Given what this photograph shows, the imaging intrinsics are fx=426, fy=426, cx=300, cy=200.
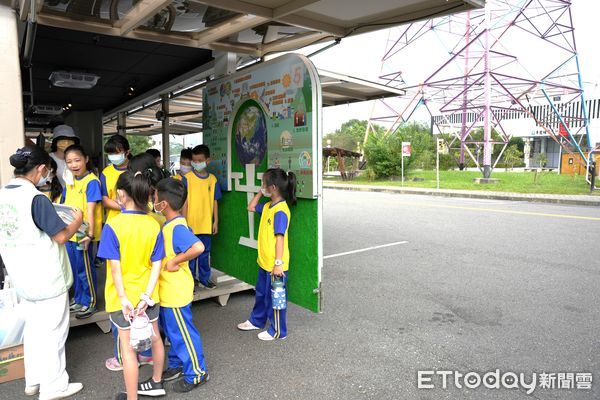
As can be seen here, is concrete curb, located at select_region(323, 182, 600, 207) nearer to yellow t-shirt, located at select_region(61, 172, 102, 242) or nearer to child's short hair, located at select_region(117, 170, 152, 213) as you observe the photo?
yellow t-shirt, located at select_region(61, 172, 102, 242)

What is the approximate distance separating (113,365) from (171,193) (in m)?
1.43

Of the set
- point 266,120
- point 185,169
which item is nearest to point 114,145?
point 185,169

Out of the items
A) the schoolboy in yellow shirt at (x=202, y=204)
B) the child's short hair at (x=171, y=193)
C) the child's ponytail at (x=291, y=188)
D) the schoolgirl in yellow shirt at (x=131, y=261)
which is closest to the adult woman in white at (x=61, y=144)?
the schoolboy in yellow shirt at (x=202, y=204)

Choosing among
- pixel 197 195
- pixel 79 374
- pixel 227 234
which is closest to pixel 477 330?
pixel 227 234

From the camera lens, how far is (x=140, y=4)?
341cm

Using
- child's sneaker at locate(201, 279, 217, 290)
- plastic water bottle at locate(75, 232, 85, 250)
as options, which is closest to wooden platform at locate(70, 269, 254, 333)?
child's sneaker at locate(201, 279, 217, 290)

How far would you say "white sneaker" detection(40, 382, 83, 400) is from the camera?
108 inches

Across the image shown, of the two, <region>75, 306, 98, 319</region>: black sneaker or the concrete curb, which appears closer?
<region>75, 306, 98, 319</region>: black sneaker

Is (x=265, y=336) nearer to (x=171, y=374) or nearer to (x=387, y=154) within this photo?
(x=171, y=374)

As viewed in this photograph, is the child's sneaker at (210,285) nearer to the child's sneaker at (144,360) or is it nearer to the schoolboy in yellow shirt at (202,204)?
the schoolboy in yellow shirt at (202,204)

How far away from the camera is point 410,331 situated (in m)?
3.95

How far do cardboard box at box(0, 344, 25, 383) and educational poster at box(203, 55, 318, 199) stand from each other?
234 cm

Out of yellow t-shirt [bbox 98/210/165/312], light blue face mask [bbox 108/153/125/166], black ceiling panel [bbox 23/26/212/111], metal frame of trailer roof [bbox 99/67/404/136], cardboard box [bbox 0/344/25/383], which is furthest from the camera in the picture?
black ceiling panel [bbox 23/26/212/111]

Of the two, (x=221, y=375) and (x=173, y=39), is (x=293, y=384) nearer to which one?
(x=221, y=375)
